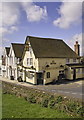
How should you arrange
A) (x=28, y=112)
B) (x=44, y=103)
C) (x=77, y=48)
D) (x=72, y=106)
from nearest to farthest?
(x=72, y=106)
(x=28, y=112)
(x=44, y=103)
(x=77, y=48)

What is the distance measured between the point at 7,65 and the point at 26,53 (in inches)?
364

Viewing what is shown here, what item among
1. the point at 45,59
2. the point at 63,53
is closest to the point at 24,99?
the point at 45,59

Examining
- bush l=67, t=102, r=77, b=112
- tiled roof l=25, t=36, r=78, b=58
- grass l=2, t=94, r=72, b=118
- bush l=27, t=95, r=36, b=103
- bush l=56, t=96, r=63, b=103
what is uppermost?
tiled roof l=25, t=36, r=78, b=58

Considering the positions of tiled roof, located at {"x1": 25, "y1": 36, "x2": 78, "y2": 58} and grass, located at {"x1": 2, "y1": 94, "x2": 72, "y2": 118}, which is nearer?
grass, located at {"x1": 2, "y1": 94, "x2": 72, "y2": 118}

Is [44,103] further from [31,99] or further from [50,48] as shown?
[50,48]

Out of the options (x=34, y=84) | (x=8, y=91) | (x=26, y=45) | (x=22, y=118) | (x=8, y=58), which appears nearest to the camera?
(x=22, y=118)

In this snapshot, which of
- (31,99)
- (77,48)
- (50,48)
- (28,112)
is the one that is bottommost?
(28,112)

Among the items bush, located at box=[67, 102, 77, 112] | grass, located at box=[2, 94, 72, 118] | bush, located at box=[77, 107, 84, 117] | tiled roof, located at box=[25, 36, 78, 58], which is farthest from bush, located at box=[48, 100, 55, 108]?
tiled roof, located at box=[25, 36, 78, 58]

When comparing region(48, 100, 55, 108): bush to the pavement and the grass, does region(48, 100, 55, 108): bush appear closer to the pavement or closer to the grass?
the grass

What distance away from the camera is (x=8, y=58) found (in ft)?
115

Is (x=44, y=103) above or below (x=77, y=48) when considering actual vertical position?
below

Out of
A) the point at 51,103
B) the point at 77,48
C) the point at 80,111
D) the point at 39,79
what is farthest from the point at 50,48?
the point at 80,111

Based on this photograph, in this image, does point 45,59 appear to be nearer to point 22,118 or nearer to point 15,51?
point 15,51

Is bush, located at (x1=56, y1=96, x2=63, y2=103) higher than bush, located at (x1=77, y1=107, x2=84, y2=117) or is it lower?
higher
